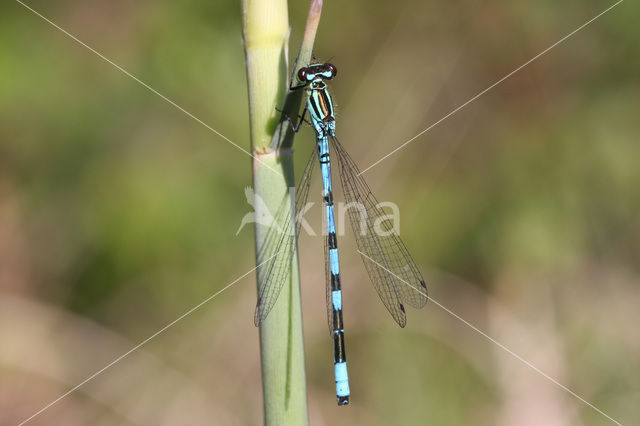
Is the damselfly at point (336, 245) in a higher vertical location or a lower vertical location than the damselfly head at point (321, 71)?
lower

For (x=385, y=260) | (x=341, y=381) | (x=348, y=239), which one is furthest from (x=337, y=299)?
(x=348, y=239)

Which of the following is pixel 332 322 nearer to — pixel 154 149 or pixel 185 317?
pixel 185 317

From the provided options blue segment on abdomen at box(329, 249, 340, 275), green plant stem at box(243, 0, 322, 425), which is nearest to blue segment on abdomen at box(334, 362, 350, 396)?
blue segment on abdomen at box(329, 249, 340, 275)

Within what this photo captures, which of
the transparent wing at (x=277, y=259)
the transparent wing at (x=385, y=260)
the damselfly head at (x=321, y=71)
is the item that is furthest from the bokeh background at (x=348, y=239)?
the transparent wing at (x=277, y=259)

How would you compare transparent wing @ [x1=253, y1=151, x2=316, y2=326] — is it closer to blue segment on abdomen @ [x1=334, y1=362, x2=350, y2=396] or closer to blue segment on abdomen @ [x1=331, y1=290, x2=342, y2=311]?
blue segment on abdomen @ [x1=334, y1=362, x2=350, y2=396]

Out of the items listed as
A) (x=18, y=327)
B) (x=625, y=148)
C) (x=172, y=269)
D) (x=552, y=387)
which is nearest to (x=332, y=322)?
(x=172, y=269)

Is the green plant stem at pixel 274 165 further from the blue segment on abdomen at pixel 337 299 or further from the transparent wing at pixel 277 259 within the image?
the blue segment on abdomen at pixel 337 299
